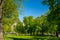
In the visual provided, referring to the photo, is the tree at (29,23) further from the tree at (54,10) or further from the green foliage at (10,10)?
the tree at (54,10)

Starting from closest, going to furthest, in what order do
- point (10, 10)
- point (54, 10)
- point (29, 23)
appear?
point (54, 10) → point (10, 10) → point (29, 23)

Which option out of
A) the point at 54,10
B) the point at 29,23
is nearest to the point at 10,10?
the point at 54,10

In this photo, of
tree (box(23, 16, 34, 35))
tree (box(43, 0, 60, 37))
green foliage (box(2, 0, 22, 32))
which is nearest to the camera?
tree (box(43, 0, 60, 37))

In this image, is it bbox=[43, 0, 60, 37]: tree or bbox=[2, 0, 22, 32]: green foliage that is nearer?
bbox=[43, 0, 60, 37]: tree

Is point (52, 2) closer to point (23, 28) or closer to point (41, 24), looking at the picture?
point (41, 24)

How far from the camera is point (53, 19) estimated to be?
30.6m

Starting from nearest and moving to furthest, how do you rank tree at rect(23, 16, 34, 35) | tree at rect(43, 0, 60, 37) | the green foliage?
1. tree at rect(43, 0, 60, 37)
2. the green foliage
3. tree at rect(23, 16, 34, 35)

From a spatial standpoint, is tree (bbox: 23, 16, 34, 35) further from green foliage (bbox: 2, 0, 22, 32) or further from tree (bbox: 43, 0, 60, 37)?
tree (bbox: 43, 0, 60, 37)

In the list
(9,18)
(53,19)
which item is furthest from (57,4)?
(9,18)

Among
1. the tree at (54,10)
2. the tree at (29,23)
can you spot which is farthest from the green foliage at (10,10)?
the tree at (29,23)

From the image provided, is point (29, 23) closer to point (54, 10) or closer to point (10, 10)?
point (10, 10)

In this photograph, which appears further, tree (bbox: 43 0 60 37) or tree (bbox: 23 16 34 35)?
tree (bbox: 23 16 34 35)

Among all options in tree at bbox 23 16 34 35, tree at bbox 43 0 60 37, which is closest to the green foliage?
tree at bbox 43 0 60 37

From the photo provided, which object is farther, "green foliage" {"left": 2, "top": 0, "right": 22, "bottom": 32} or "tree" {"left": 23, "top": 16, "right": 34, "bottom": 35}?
"tree" {"left": 23, "top": 16, "right": 34, "bottom": 35}
